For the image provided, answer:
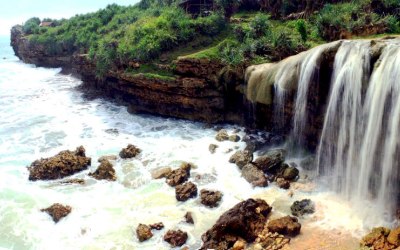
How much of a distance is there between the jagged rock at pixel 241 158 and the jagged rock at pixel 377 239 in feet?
23.9

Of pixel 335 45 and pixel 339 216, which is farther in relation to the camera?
pixel 335 45

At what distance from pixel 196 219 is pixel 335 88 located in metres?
8.15

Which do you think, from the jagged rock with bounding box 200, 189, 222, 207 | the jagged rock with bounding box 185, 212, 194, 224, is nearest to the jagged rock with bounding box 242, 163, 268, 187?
the jagged rock with bounding box 200, 189, 222, 207

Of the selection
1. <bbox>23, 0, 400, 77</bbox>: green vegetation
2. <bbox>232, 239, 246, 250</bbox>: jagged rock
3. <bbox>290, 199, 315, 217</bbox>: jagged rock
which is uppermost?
<bbox>23, 0, 400, 77</bbox>: green vegetation

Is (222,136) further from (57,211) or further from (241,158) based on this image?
(57,211)

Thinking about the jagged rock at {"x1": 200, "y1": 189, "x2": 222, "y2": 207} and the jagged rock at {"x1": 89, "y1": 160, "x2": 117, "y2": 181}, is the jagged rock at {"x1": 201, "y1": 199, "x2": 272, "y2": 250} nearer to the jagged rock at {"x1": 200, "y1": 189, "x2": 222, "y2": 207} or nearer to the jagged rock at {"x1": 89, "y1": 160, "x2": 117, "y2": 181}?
the jagged rock at {"x1": 200, "y1": 189, "x2": 222, "y2": 207}

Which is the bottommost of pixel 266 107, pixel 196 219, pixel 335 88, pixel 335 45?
pixel 196 219

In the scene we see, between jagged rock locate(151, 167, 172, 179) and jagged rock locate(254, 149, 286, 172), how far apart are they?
4214mm

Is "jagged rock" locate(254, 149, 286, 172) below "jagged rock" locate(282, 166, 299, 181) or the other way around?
the other way around

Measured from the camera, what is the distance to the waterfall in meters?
13.3

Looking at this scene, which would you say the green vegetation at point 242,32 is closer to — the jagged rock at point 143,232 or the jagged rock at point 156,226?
the jagged rock at point 156,226

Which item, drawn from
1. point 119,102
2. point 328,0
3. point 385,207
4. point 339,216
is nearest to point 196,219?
point 339,216

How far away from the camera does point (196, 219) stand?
14.1 m

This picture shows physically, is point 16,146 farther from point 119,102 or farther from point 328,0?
point 328,0
